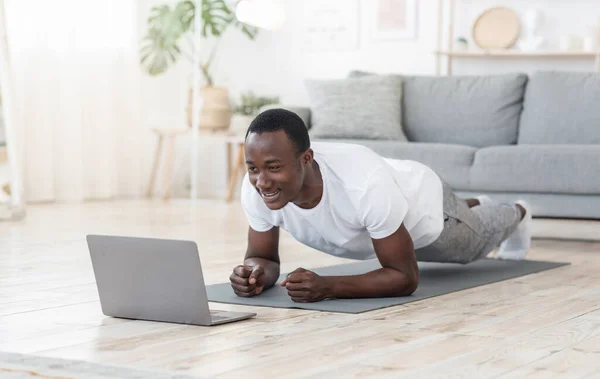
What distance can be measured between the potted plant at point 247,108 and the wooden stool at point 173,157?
9 cm

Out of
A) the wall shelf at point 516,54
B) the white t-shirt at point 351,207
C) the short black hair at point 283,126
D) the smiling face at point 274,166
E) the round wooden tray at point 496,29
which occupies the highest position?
the round wooden tray at point 496,29

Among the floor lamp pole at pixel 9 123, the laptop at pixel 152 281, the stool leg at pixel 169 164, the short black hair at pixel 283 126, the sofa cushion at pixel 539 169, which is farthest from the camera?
the stool leg at pixel 169 164

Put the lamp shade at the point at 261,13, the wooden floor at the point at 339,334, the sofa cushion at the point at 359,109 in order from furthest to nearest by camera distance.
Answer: the lamp shade at the point at 261,13 → the sofa cushion at the point at 359,109 → the wooden floor at the point at 339,334

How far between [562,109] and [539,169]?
2.21ft

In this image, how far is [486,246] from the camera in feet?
10.4

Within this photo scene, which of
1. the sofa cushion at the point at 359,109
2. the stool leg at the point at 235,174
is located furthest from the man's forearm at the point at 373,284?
the stool leg at the point at 235,174

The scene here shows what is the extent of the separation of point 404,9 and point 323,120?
175cm

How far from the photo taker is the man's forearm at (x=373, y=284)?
2.46m

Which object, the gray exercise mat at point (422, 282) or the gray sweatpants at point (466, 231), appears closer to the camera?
the gray exercise mat at point (422, 282)

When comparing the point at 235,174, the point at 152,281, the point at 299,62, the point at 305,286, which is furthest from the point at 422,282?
the point at 299,62

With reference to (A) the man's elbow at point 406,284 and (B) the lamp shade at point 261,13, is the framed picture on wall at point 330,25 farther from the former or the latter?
(A) the man's elbow at point 406,284

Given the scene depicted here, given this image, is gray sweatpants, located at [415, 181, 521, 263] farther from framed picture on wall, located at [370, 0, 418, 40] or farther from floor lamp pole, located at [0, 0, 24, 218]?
framed picture on wall, located at [370, 0, 418, 40]

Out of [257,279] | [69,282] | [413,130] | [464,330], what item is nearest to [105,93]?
[413,130]

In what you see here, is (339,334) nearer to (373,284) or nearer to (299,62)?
(373,284)
